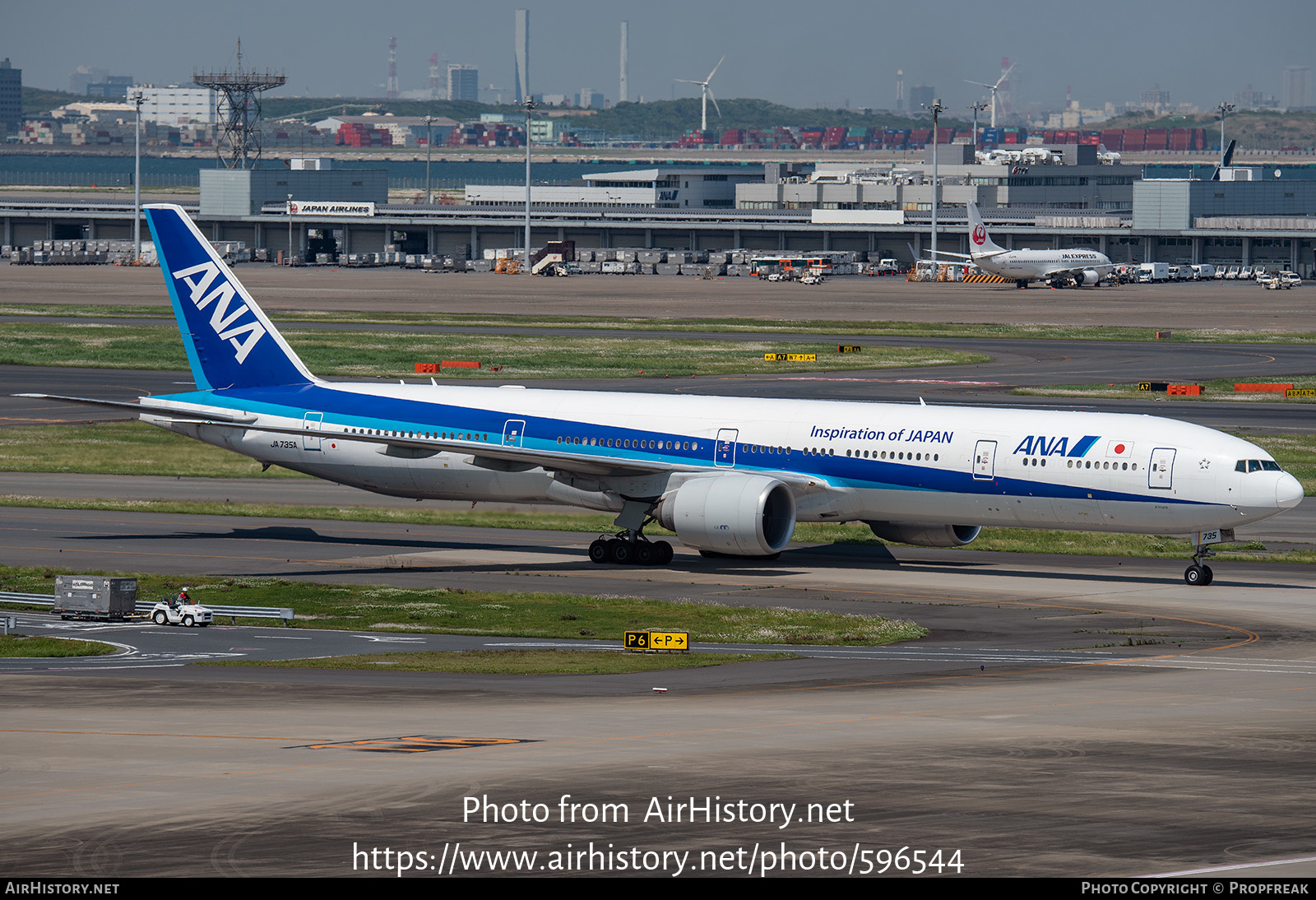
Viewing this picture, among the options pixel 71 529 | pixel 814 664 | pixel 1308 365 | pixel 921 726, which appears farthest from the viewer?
pixel 1308 365

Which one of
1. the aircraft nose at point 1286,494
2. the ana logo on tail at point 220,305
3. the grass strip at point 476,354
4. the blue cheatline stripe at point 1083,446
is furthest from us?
the grass strip at point 476,354

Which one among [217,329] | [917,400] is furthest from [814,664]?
[917,400]

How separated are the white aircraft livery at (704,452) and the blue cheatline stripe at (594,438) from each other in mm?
54

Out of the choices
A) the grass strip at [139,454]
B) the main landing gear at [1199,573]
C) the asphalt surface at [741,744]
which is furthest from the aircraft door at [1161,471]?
the grass strip at [139,454]

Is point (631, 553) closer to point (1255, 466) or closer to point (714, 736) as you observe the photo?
point (1255, 466)

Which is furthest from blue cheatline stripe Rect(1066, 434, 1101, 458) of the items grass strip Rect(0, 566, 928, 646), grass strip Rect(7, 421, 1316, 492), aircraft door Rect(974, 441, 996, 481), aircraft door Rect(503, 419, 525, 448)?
grass strip Rect(7, 421, 1316, 492)

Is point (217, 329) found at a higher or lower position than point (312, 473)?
higher

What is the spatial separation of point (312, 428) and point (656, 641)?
21.9 metres

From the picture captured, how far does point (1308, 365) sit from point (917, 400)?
4181 centimetres

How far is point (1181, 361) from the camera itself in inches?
4737

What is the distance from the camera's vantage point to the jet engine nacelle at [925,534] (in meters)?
53.5

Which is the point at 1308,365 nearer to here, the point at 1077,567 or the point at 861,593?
the point at 1077,567

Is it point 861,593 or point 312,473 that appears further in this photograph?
point 312,473

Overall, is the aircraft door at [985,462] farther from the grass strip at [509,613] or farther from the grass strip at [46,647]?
the grass strip at [46,647]
